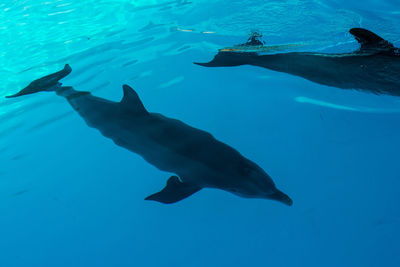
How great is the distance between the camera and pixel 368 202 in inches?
117

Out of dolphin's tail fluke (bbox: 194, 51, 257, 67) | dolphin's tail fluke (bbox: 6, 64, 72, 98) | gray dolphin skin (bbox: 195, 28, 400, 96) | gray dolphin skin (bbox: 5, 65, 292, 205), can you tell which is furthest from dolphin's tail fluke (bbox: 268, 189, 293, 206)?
dolphin's tail fluke (bbox: 6, 64, 72, 98)

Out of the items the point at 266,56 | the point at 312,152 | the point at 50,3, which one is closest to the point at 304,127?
the point at 312,152

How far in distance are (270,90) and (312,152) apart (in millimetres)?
1565

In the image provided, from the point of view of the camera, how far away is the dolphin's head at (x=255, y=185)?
3.21 m

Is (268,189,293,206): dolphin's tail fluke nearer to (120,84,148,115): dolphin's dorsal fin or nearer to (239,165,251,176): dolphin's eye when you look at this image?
(239,165,251,176): dolphin's eye

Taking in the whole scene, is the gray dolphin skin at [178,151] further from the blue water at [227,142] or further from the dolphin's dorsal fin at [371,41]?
the dolphin's dorsal fin at [371,41]

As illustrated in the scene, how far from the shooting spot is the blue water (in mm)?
2945

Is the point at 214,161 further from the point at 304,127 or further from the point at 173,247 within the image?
the point at 304,127

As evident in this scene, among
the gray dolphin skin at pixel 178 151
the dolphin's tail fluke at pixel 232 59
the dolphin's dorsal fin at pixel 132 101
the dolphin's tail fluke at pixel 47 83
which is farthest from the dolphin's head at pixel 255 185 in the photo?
the dolphin's tail fluke at pixel 47 83

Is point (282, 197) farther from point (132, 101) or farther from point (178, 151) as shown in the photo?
point (132, 101)

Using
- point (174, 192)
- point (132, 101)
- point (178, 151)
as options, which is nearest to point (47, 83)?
point (132, 101)

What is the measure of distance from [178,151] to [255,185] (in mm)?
1025

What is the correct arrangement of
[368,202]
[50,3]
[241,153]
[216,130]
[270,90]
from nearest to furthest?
[368,202], [241,153], [216,130], [270,90], [50,3]

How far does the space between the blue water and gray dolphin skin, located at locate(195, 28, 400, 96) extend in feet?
0.52
